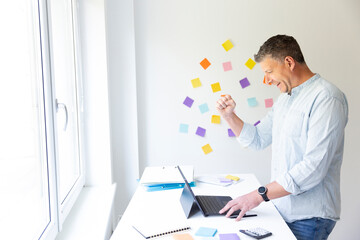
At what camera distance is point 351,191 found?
3020 mm

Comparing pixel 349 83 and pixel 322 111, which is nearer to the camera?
pixel 322 111

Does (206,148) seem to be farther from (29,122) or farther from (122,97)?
(29,122)

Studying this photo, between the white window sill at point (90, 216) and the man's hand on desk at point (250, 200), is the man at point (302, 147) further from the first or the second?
the white window sill at point (90, 216)

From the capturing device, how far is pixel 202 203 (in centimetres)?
170

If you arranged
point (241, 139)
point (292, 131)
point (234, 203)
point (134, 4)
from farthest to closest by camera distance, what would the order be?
1. point (134, 4)
2. point (241, 139)
3. point (292, 131)
4. point (234, 203)

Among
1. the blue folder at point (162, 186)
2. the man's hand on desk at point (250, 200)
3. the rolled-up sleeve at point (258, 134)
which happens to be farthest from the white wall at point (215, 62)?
the man's hand on desk at point (250, 200)

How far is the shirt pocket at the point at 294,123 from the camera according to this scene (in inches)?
66.3

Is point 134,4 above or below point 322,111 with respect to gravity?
above

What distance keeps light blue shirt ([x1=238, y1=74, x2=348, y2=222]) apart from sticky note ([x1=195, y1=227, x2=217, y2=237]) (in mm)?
384

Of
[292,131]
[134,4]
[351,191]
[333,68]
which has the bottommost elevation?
[351,191]

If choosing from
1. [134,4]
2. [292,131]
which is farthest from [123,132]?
[292,131]

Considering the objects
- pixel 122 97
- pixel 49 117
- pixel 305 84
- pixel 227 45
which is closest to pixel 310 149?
pixel 305 84

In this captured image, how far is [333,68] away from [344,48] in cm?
18

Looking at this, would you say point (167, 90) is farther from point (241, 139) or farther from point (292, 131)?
point (292, 131)
